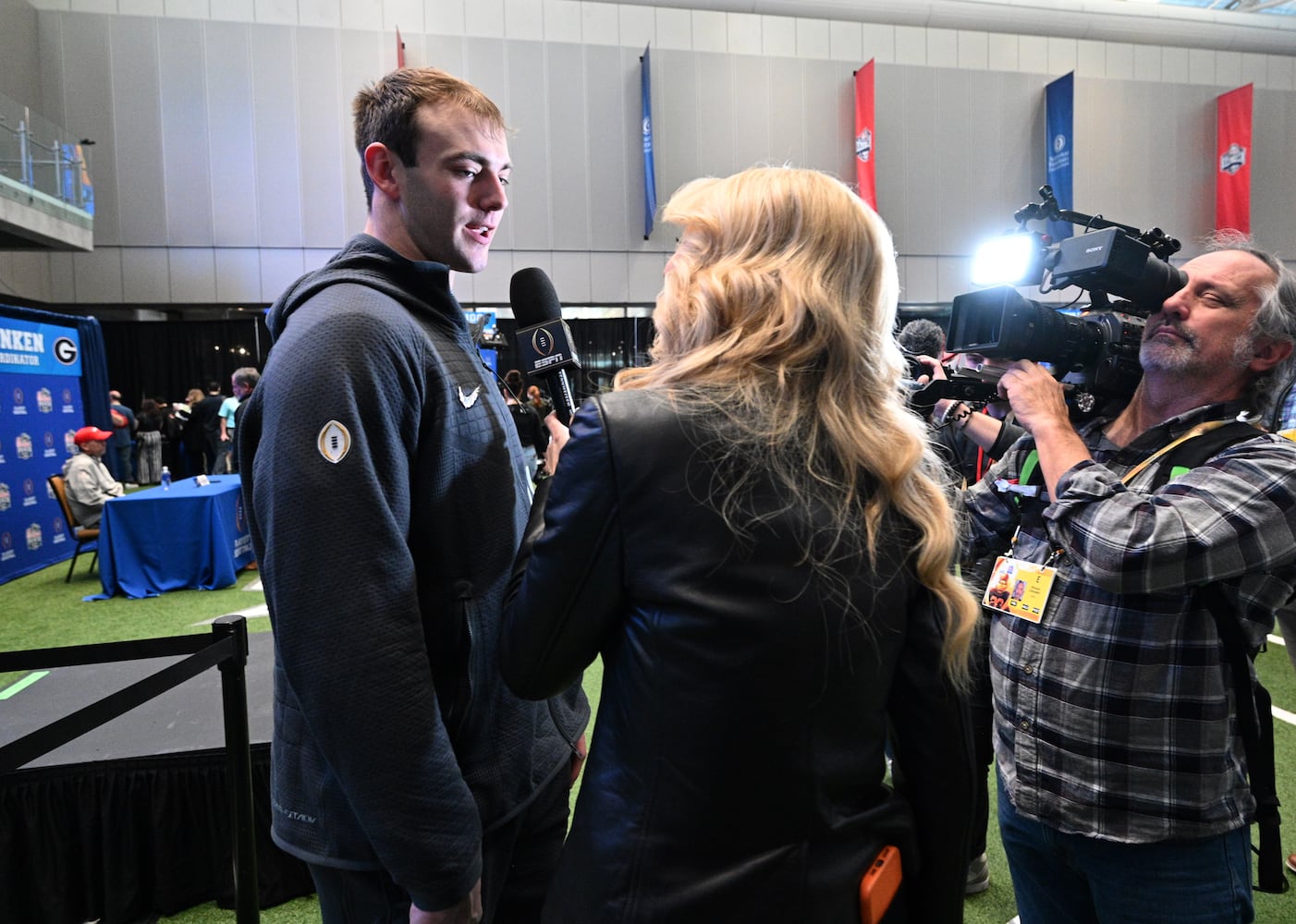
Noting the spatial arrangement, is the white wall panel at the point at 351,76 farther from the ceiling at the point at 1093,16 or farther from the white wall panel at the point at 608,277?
the ceiling at the point at 1093,16

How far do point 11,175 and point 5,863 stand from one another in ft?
25.5

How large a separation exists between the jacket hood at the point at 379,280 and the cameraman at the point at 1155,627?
1.02 m

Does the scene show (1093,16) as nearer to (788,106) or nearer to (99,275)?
(788,106)

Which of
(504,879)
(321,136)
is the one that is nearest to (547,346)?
(504,879)

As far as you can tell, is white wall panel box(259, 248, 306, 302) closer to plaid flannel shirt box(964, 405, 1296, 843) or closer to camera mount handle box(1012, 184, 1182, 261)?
camera mount handle box(1012, 184, 1182, 261)

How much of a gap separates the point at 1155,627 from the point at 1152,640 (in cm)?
2

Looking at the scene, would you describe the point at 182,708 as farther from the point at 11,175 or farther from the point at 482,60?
the point at 482,60

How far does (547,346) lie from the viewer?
127cm

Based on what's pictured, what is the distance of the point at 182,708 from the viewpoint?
2279mm

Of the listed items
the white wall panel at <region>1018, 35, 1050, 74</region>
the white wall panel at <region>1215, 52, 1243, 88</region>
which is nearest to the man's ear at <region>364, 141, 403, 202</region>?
the white wall panel at <region>1018, 35, 1050, 74</region>

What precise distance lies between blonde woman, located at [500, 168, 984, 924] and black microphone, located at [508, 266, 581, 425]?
402mm

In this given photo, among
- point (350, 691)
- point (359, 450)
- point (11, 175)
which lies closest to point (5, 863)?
point (350, 691)

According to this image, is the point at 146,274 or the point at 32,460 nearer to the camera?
the point at 32,460

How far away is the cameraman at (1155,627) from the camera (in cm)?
114
